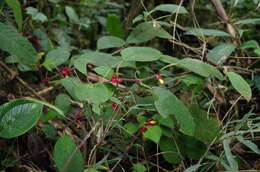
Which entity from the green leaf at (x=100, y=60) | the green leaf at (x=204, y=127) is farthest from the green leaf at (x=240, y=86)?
the green leaf at (x=100, y=60)

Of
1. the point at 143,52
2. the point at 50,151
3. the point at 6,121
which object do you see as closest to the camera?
the point at 6,121

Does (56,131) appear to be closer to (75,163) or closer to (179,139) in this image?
(75,163)

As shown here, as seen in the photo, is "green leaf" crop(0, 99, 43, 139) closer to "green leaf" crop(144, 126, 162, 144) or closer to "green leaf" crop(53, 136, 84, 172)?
"green leaf" crop(53, 136, 84, 172)

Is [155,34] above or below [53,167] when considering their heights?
above

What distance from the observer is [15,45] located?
858 mm

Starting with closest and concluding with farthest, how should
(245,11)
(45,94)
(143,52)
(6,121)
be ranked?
(6,121) → (143,52) → (45,94) → (245,11)

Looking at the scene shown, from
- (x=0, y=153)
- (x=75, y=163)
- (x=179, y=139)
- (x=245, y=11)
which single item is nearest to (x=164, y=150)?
(x=179, y=139)

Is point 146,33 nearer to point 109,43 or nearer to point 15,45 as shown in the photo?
point 109,43

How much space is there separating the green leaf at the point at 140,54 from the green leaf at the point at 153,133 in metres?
0.20

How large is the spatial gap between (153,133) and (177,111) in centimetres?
10

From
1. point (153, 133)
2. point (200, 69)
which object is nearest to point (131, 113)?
point (153, 133)

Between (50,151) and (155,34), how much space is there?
0.54 m

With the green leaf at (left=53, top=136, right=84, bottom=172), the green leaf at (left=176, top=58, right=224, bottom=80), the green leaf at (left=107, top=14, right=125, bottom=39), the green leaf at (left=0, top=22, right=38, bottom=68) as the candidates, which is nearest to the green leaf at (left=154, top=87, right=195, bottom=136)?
the green leaf at (left=176, top=58, right=224, bottom=80)

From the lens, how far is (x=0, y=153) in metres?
0.98
